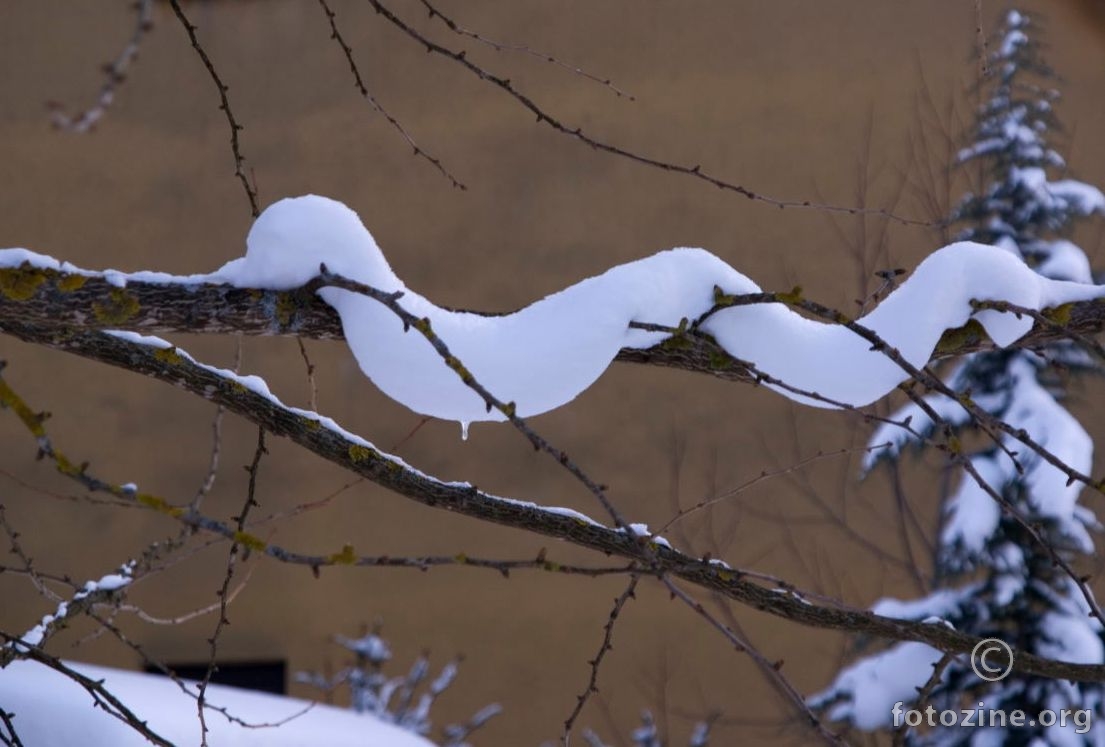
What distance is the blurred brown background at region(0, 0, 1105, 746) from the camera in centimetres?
528

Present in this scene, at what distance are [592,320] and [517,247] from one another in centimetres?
416

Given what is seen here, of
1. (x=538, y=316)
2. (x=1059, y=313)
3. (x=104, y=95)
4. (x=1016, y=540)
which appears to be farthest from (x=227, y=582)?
(x=1016, y=540)

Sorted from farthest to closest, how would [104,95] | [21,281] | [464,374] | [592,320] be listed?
[592,320] < [21,281] < [464,374] < [104,95]

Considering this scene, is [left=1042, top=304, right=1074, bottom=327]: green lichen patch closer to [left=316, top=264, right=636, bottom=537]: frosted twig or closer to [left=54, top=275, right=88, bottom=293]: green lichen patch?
[left=316, top=264, right=636, bottom=537]: frosted twig

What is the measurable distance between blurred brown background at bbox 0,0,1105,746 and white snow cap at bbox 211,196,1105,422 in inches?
145

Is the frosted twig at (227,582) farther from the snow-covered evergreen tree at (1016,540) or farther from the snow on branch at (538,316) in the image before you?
the snow-covered evergreen tree at (1016,540)

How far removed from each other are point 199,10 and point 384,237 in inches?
56.6

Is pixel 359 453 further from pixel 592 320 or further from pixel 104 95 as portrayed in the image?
A: pixel 104 95

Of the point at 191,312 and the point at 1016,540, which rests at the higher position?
the point at 1016,540

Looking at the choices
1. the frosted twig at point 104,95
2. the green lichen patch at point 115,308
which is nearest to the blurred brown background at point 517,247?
the green lichen patch at point 115,308

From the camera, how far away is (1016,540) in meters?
4.02

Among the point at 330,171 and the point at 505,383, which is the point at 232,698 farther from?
the point at 330,171

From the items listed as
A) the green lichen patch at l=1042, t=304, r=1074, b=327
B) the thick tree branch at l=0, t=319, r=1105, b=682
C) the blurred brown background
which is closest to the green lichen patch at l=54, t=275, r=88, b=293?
the thick tree branch at l=0, t=319, r=1105, b=682

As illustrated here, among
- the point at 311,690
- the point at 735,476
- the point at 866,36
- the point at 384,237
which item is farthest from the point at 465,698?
the point at 866,36
